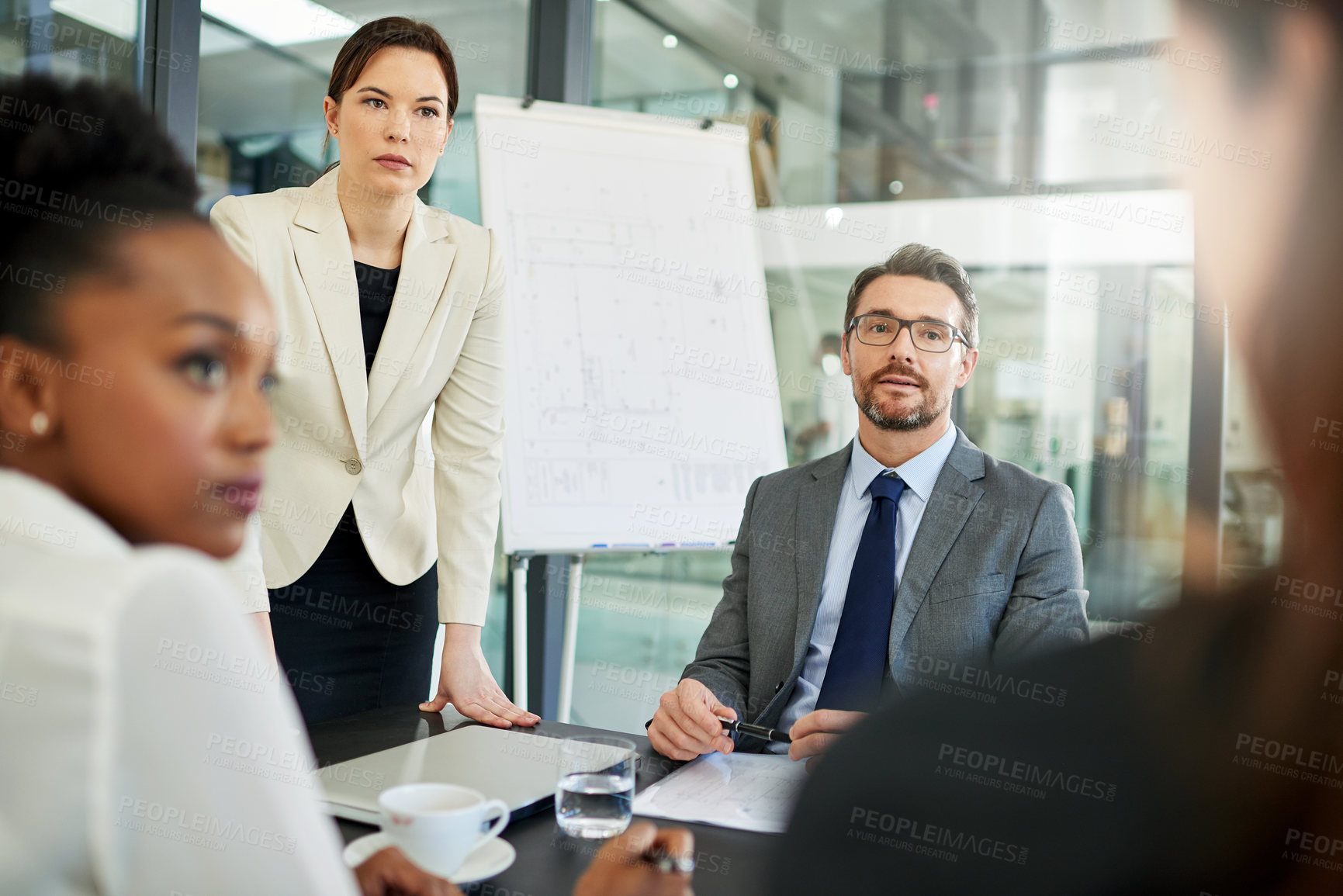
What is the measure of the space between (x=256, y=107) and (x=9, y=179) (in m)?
2.55

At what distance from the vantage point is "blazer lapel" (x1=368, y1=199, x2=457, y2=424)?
1945 millimetres

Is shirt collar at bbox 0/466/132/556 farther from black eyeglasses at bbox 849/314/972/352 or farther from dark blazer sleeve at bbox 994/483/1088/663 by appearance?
black eyeglasses at bbox 849/314/972/352

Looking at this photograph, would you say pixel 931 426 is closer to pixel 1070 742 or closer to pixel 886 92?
pixel 1070 742

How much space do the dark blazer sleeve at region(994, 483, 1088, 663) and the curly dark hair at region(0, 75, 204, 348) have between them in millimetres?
1503

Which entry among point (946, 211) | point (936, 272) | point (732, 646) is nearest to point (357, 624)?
point (732, 646)

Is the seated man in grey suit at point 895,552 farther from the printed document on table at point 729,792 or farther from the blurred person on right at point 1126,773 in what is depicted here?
the blurred person on right at point 1126,773

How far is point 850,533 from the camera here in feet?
6.38

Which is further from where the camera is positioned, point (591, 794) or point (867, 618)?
point (867, 618)

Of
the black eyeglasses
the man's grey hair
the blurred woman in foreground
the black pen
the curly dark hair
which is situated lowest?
the black pen

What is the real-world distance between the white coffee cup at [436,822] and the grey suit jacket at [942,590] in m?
0.73

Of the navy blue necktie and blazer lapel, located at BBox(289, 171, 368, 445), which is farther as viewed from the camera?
blazer lapel, located at BBox(289, 171, 368, 445)

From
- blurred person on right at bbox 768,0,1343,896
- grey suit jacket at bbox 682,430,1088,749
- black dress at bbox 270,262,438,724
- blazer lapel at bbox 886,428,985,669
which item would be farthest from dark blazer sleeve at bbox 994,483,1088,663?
blurred person on right at bbox 768,0,1343,896

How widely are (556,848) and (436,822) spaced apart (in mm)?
209

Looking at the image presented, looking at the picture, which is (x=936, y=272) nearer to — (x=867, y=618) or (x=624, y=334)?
(x=867, y=618)
